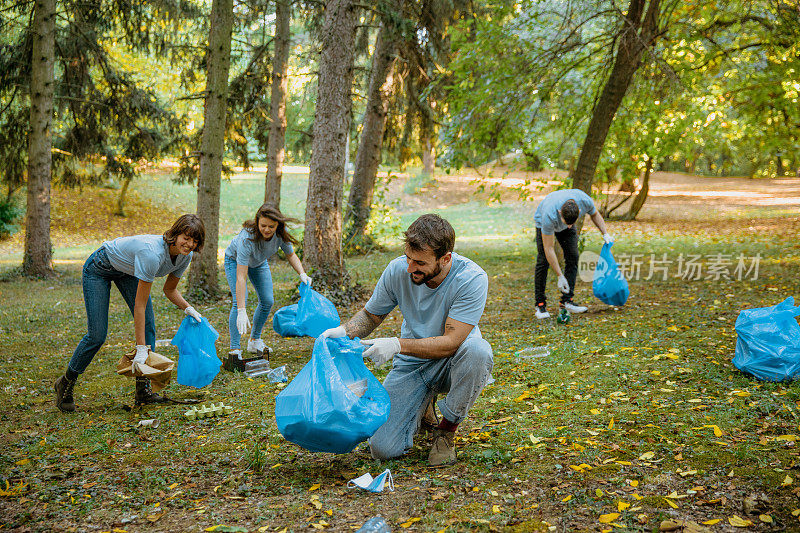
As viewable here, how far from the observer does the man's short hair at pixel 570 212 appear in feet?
18.9

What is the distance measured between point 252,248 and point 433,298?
2.26 m

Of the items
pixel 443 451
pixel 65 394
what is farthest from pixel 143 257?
pixel 443 451

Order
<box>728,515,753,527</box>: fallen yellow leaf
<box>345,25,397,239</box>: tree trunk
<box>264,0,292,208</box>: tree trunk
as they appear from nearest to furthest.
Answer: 1. <box>728,515,753,527</box>: fallen yellow leaf
2. <box>264,0,292,208</box>: tree trunk
3. <box>345,25,397,239</box>: tree trunk

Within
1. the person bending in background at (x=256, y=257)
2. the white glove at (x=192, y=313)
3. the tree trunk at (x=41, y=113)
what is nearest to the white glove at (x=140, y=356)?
the white glove at (x=192, y=313)

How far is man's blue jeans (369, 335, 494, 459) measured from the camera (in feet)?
9.53

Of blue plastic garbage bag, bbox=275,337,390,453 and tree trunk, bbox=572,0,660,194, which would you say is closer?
blue plastic garbage bag, bbox=275,337,390,453

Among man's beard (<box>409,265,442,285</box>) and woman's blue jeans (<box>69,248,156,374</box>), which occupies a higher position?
man's beard (<box>409,265,442,285</box>)

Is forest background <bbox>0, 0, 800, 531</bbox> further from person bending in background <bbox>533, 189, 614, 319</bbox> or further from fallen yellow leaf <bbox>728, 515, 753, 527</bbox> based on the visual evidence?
person bending in background <bbox>533, 189, 614, 319</bbox>

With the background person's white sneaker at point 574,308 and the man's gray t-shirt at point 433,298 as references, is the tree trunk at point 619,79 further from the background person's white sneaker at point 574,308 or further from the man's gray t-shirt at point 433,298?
the man's gray t-shirt at point 433,298

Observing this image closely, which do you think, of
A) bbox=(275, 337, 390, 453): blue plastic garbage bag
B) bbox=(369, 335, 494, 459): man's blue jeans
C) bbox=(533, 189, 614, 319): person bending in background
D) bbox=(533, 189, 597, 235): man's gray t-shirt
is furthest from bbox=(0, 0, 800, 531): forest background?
bbox=(533, 189, 597, 235): man's gray t-shirt

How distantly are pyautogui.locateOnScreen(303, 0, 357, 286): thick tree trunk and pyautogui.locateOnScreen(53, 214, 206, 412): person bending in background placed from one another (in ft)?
10.8

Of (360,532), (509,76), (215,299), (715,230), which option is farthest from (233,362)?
(715,230)

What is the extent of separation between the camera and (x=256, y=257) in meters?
4.83

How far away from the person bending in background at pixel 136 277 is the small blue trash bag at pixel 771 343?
3.56m
